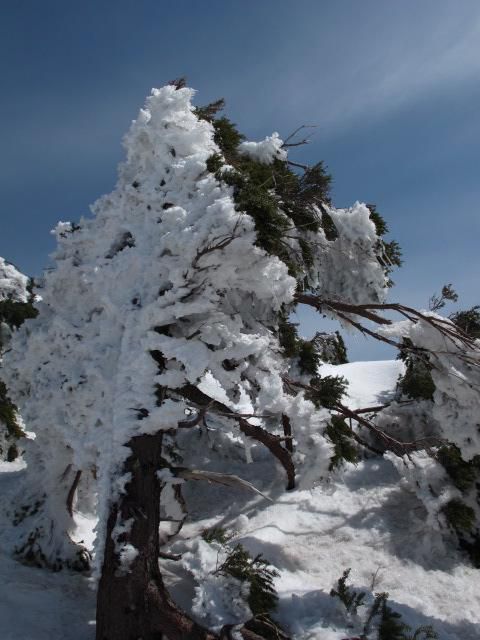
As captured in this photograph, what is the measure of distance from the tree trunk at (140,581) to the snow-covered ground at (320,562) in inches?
39.1

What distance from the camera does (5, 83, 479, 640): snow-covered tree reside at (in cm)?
573

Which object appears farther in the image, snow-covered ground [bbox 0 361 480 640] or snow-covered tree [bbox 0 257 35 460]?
snow-covered tree [bbox 0 257 35 460]

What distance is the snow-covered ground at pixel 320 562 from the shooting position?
6062mm

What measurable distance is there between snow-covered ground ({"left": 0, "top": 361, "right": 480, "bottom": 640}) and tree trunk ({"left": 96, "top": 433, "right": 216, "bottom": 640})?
993 mm

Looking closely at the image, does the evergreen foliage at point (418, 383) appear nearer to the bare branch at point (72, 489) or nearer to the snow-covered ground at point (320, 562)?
the snow-covered ground at point (320, 562)

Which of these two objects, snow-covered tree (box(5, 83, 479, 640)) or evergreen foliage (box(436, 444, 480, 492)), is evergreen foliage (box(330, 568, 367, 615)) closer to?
snow-covered tree (box(5, 83, 479, 640))

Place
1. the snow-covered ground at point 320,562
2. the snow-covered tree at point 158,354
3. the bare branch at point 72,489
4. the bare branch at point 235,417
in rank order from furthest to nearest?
the bare branch at point 72,489 → the bare branch at point 235,417 → the snow-covered ground at point 320,562 → the snow-covered tree at point 158,354

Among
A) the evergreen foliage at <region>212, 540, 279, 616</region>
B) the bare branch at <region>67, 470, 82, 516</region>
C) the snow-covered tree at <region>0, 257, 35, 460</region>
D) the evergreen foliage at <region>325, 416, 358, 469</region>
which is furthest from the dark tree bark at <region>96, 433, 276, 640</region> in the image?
the snow-covered tree at <region>0, 257, 35, 460</region>

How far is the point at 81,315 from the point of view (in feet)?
24.9

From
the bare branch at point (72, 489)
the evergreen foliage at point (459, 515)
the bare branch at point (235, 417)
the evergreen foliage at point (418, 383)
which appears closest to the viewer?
the bare branch at point (235, 417)

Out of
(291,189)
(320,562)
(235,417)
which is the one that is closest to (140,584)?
(235,417)

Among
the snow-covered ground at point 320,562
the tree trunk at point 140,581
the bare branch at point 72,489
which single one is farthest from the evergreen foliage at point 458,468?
the bare branch at point 72,489

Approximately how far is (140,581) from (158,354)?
8.82 feet

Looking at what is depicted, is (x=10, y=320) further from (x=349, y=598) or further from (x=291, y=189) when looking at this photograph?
(x=349, y=598)
